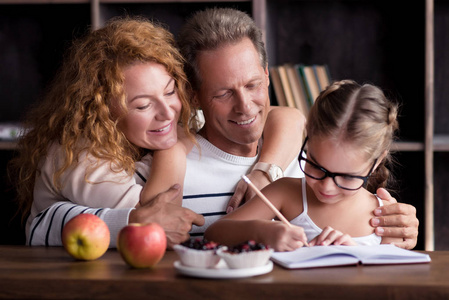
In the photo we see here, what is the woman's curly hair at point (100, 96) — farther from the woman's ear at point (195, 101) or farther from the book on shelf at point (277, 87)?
the book on shelf at point (277, 87)

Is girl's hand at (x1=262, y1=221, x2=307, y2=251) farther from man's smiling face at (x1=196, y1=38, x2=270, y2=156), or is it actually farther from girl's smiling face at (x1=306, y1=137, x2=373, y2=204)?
man's smiling face at (x1=196, y1=38, x2=270, y2=156)

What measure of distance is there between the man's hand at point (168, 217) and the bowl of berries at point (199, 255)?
406 millimetres

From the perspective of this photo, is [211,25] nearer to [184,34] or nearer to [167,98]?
[184,34]

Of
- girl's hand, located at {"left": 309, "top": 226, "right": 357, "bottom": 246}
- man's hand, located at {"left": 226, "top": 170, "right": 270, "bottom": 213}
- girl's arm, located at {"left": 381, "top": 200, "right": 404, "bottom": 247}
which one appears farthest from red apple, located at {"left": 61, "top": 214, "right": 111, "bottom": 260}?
girl's arm, located at {"left": 381, "top": 200, "right": 404, "bottom": 247}

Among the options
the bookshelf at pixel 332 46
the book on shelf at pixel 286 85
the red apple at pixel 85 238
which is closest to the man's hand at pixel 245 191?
the red apple at pixel 85 238

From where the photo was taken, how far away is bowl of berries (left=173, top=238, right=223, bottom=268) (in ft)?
Result: 3.81

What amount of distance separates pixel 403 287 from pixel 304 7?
230 centimetres

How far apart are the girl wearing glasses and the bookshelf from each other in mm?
1428

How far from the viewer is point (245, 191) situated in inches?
75.7

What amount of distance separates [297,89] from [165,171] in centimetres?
117

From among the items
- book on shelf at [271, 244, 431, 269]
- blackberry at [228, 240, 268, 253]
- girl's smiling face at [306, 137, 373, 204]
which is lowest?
book on shelf at [271, 244, 431, 269]

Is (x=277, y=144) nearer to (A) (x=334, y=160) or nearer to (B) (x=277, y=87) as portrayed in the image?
(A) (x=334, y=160)

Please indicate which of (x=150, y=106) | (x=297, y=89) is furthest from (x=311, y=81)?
(x=150, y=106)

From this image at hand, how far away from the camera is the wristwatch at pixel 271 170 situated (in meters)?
1.88
